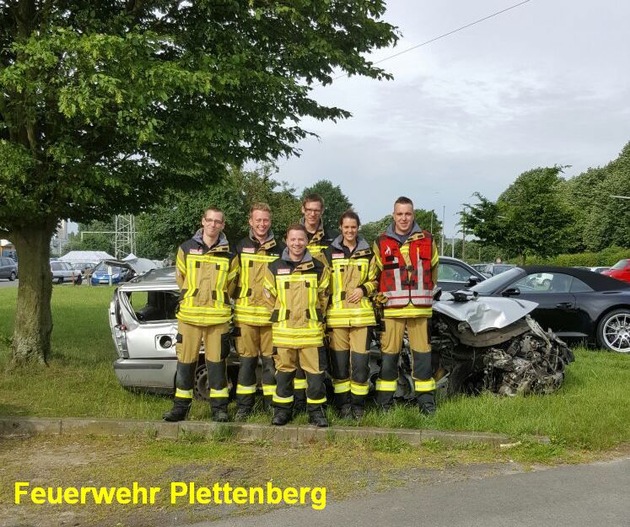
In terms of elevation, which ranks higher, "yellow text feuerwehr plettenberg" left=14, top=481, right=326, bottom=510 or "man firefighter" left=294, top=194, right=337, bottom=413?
"man firefighter" left=294, top=194, right=337, bottom=413

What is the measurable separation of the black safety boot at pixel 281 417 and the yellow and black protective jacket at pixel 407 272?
1260 millimetres

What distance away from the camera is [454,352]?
6.83 metres

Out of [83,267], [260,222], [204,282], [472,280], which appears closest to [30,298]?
[204,282]

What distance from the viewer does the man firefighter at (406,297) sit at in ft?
20.0

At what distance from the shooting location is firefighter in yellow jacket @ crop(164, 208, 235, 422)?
5.97 m

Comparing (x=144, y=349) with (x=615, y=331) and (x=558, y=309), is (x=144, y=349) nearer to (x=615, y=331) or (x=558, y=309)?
(x=558, y=309)

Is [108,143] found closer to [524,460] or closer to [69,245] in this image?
[524,460]

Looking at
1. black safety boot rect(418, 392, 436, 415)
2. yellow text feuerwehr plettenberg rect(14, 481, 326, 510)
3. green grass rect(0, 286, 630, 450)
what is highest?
black safety boot rect(418, 392, 436, 415)

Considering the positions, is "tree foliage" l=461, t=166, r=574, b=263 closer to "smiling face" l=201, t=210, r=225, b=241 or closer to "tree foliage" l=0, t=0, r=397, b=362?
"tree foliage" l=0, t=0, r=397, b=362

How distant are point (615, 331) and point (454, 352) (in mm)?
4391

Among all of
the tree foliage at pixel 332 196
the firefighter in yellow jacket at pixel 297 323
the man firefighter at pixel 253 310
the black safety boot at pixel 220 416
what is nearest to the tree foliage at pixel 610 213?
the tree foliage at pixel 332 196

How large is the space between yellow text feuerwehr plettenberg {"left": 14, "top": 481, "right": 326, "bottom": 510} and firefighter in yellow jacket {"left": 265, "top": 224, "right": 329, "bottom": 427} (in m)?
1.24

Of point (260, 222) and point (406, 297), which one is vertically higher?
point (260, 222)

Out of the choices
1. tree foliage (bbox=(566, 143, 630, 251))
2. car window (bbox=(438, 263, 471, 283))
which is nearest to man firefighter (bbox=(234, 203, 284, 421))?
car window (bbox=(438, 263, 471, 283))
